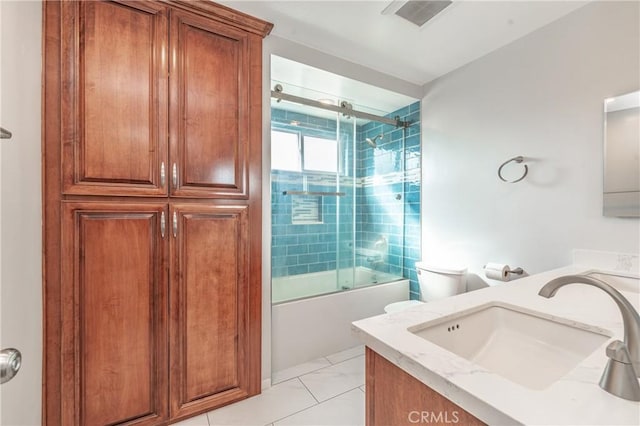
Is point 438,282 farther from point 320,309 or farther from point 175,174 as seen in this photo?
point 175,174

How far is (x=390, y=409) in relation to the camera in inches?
29.9

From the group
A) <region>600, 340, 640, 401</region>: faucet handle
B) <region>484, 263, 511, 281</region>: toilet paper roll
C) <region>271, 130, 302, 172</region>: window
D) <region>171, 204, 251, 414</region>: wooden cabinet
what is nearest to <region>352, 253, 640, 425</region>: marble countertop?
<region>600, 340, 640, 401</region>: faucet handle

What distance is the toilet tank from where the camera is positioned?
2135 mm

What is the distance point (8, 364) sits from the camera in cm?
63

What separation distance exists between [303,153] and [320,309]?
1.51 meters

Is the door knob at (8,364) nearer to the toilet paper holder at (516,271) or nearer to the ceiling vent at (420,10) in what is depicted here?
the ceiling vent at (420,10)

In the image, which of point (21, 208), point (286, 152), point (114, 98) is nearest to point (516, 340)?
point (21, 208)

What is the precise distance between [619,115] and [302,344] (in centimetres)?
234

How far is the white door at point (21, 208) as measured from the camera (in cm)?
92

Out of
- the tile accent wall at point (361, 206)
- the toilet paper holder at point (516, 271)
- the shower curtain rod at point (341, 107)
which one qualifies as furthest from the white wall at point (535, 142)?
the shower curtain rod at point (341, 107)

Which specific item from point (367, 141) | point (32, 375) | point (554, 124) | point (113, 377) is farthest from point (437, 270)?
point (32, 375)

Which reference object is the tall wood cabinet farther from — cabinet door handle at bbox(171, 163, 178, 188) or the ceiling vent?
the ceiling vent

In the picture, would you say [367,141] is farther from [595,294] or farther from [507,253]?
[595,294]

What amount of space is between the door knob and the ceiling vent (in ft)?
6.98
